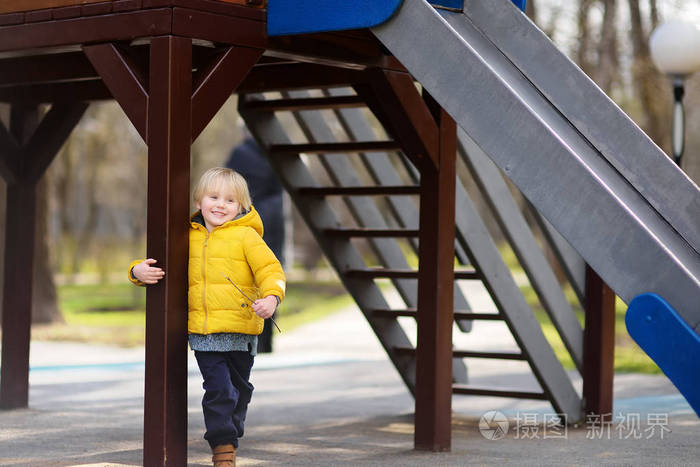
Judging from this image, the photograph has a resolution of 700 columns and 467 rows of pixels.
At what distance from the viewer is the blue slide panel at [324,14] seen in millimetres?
5133

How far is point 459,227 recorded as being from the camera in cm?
702

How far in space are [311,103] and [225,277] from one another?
6.97ft

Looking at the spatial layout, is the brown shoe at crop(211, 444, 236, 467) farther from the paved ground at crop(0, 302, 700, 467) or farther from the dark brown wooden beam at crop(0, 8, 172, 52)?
the dark brown wooden beam at crop(0, 8, 172, 52)

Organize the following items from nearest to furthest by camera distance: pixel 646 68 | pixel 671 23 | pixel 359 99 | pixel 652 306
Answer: pixel 652 306, pixel 359 99, pixel 671 23, pixel 646 68

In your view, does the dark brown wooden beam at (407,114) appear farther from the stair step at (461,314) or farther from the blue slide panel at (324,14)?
the stair step at (461,314)

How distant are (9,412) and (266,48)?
336 centimetres

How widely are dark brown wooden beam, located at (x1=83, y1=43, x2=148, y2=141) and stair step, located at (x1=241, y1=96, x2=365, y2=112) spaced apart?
178 cm

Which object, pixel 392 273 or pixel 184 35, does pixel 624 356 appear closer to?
pixel 392 273

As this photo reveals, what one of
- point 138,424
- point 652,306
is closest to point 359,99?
point 138,424

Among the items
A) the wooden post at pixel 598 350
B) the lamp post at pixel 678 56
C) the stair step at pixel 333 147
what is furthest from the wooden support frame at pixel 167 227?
the lamp post at pixel 678 56

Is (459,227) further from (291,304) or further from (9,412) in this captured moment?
(291,304)

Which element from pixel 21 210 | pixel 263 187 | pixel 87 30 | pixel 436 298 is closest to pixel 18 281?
pixel 21 210

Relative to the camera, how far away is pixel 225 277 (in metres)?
5.13

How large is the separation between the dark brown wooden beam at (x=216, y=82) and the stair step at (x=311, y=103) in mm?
1427
